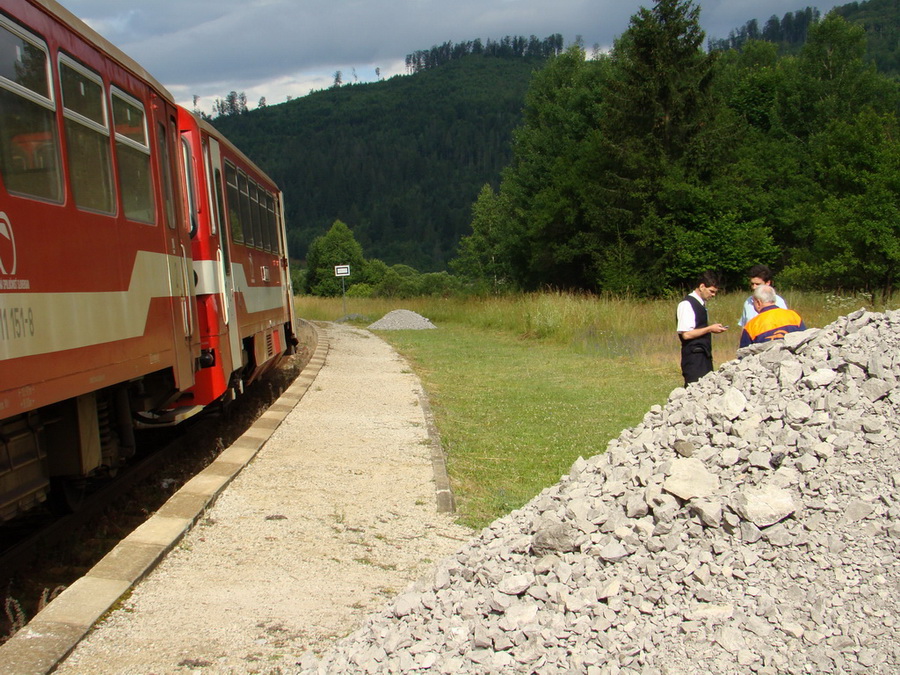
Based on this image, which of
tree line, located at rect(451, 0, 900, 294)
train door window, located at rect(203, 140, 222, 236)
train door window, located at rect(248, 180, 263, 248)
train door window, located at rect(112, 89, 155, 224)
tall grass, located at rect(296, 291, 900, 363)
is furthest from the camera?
tree line, located at rect(451, 0, 900, 294)

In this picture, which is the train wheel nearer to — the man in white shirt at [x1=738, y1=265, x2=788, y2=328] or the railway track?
the railway track

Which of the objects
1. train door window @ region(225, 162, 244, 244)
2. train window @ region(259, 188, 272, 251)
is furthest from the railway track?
train window @ region(259, 188, 272, 251)

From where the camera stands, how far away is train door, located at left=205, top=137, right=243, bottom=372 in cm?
995

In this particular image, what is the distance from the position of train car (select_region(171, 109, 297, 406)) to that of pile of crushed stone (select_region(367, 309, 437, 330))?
19.2m

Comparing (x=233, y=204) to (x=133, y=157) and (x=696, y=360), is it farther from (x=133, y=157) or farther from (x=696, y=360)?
(x=696, y=360)

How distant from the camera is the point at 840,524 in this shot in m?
3.71

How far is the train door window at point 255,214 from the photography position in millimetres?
13312

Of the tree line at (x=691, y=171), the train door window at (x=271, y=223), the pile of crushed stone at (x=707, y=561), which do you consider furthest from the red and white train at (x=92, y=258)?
the tree line at (x=691, y=171)

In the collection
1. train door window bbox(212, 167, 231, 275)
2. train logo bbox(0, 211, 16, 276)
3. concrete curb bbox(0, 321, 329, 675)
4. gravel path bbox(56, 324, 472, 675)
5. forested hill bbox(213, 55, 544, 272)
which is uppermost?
forested hill bbox(213, 55, 544, 272)

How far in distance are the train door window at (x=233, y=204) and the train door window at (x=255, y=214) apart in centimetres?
123

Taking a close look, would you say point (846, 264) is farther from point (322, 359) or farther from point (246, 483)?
point (246, 483)

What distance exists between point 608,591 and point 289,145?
640 feet

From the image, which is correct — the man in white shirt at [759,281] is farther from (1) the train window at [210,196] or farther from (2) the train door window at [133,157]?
(1) the train window at [210,196]

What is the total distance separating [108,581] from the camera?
16.4ft
